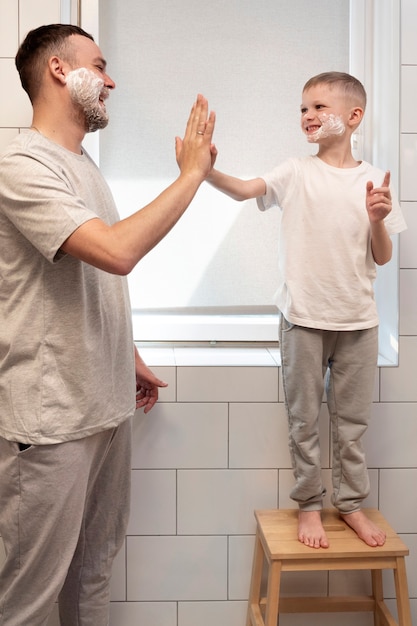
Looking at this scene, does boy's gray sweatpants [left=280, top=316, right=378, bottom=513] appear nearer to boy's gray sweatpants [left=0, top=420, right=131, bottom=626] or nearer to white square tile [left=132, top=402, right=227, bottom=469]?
white square tile [left=132, top=402, right=227, bottom=469]

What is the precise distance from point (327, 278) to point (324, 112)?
0.35m

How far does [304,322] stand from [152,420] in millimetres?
450

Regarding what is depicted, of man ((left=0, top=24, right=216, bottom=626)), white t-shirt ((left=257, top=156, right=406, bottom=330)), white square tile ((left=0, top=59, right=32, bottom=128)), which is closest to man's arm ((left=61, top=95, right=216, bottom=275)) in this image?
man ((left=0, top=24, right=216, bottom=626))

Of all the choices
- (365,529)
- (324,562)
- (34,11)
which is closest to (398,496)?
(365,529)

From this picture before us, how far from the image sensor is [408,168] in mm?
1869

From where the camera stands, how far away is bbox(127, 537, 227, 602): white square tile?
6.26ft

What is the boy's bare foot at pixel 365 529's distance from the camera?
1684mm

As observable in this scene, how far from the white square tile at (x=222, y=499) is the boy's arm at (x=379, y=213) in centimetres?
60

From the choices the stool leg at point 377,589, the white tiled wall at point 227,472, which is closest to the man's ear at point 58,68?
the white tiled wall at point 227,472

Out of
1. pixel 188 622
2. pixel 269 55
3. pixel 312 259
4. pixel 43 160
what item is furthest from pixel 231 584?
pixel 269 55

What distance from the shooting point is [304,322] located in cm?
169

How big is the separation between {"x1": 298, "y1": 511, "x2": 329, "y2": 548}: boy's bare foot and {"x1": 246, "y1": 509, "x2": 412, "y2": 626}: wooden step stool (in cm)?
1

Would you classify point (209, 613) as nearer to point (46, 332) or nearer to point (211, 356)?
point (211, 356)

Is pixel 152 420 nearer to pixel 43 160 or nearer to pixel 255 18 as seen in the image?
pixel 43 160
